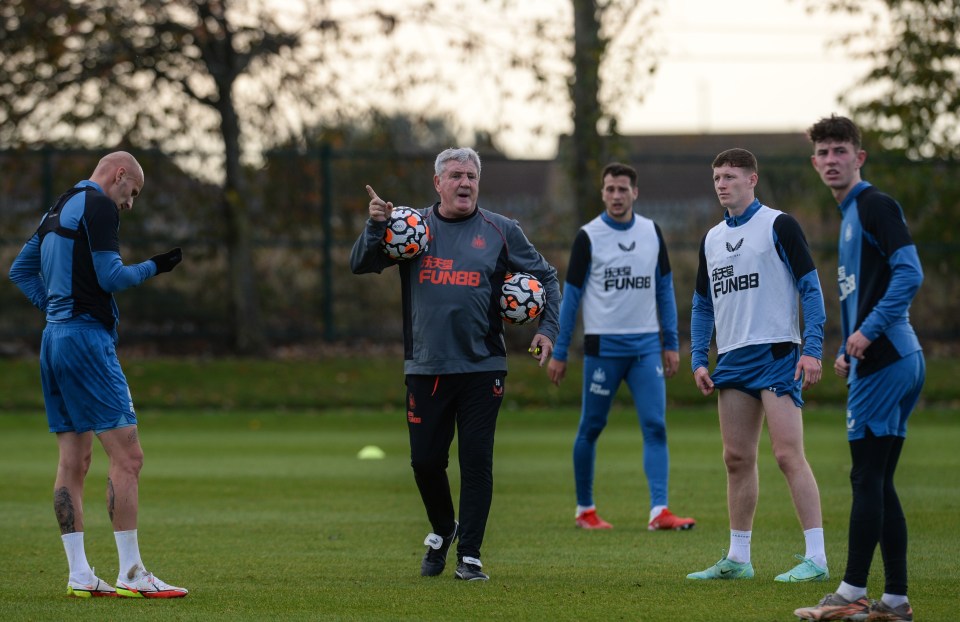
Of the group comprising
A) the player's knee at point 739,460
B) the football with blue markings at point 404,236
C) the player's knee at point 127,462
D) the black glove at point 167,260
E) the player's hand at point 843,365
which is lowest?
the player's knee at point 739,460

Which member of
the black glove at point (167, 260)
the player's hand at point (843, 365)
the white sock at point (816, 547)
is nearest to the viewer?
the player's hand at point (843, 365)

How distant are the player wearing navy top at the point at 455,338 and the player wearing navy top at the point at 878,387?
205cm

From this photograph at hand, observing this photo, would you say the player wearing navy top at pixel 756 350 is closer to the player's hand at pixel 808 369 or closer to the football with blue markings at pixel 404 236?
the player's hand at pixel 808 369

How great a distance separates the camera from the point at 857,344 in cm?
612

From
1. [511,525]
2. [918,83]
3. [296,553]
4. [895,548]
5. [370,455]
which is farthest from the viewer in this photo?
[918,83]

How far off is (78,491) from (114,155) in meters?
1.74

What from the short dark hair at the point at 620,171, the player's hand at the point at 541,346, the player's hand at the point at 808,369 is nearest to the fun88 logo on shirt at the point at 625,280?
the short dark hair at the point at 620,171

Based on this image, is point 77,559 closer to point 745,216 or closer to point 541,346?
point 541,346

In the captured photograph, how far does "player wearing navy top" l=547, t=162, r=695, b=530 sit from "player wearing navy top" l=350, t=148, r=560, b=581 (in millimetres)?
2306

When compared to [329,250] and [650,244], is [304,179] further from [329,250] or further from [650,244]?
[650,244]

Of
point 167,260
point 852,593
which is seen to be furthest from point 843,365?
point 167,260

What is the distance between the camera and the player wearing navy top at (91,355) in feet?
23.1

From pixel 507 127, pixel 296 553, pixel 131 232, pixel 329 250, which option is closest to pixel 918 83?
pixel 507 127

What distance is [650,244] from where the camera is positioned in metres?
10.4
